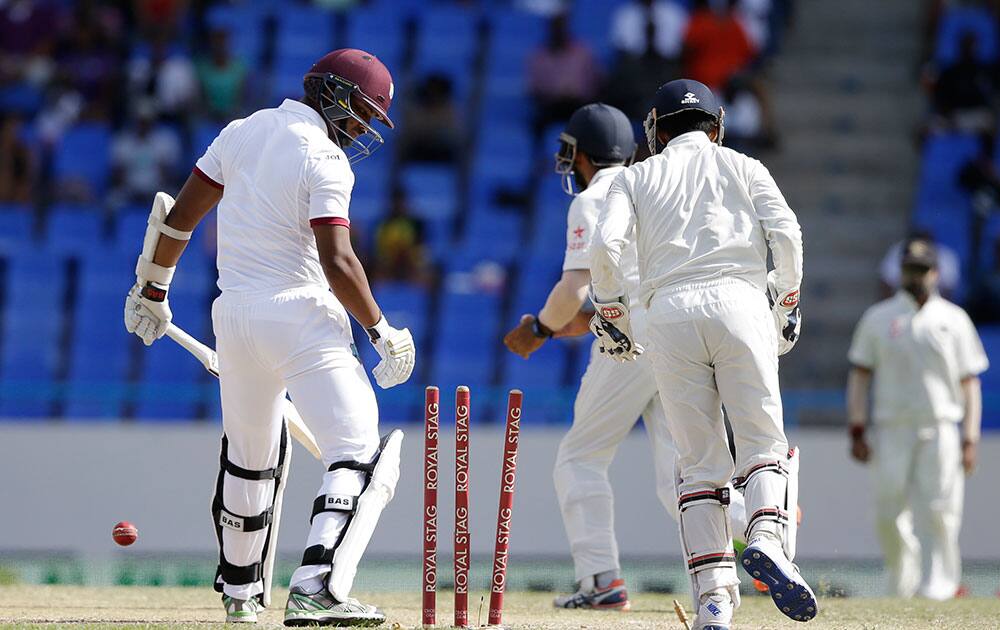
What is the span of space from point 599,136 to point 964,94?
903 centimetres

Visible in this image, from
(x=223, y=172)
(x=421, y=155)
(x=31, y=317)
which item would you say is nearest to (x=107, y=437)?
(x=31, y=317)

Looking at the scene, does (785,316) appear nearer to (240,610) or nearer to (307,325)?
(307,325)

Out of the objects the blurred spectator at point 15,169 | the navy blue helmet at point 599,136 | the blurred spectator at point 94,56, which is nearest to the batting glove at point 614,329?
the navy blue helmet at point 599,136

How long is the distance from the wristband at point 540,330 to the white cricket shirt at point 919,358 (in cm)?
432

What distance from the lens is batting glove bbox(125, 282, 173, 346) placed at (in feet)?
23.6

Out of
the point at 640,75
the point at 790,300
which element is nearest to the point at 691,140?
the point at 790,300

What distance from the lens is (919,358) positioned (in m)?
11.4

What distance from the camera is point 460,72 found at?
1719 centimetres

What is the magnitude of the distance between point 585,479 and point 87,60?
10.3 meters

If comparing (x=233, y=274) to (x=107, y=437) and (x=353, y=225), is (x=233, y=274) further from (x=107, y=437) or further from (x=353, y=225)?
(x=353, y=225)

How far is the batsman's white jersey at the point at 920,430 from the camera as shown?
11.3 meters

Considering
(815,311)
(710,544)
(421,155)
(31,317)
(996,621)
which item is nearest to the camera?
(710,544)

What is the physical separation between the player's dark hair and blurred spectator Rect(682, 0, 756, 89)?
975cm

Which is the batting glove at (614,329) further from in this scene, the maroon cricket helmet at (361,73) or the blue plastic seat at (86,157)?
the blue plastic seat at (86,157)
